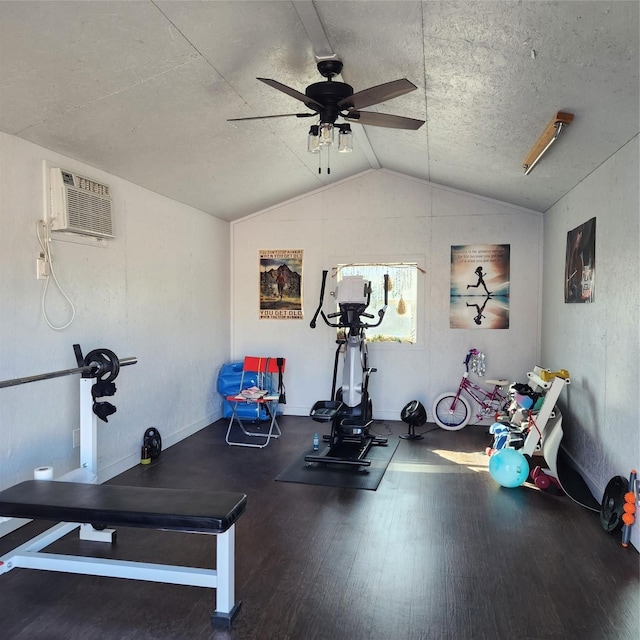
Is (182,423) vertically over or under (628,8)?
under

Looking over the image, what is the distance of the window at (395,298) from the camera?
253 inches

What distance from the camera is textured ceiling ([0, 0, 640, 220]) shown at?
94.8 inches

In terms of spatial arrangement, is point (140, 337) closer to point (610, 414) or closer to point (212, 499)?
point (212, 499)

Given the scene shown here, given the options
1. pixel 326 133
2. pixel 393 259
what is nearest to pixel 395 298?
pixel 393 259

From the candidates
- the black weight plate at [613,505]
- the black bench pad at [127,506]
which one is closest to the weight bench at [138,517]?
the black bench pad at [127,506]

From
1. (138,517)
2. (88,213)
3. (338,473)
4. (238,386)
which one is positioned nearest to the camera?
(138,517)

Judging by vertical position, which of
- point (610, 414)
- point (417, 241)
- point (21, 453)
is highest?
point (417, 241)

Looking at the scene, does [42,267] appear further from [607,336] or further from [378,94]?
[607,336]

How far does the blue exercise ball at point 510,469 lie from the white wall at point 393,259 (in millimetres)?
2235

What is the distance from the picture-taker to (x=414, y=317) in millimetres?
6426

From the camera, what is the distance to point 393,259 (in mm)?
6441

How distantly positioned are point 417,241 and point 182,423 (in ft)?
11.6

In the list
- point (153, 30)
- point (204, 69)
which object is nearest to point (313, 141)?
point (204, 69)

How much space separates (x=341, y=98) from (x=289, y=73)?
0.72 m
